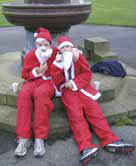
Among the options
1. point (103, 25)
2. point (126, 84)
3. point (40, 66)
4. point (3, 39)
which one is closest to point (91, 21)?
point (103, 25)

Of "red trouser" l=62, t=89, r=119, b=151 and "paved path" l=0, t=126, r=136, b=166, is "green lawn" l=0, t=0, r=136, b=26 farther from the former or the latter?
"paved path" l=0, t=126, r=136, b=166

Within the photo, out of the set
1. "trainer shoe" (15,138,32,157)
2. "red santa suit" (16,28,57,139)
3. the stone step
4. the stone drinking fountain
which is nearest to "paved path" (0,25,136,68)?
the stone step

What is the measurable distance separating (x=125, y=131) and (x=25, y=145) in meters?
1.24

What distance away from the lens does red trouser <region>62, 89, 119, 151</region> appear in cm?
302

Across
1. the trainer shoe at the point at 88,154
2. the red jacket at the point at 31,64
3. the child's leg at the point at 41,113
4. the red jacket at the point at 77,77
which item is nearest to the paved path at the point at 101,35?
the red jacket at the point at 77,77

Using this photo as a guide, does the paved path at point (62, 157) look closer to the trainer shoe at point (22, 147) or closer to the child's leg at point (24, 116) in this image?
the trainer shoe at point (22, 147)

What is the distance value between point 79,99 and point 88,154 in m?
0.71

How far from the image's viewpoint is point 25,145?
119 inches

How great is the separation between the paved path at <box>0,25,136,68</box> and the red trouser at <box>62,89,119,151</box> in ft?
9.71

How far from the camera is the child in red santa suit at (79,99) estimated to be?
119 inches

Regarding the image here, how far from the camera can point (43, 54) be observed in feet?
11.1

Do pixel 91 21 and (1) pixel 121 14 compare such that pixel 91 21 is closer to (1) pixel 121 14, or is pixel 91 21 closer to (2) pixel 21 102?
(1) pixel 121 14

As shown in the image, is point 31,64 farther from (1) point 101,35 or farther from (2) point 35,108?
(1) point 101,35

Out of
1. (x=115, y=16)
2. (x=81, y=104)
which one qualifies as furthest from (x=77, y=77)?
(x=115, y=16)
